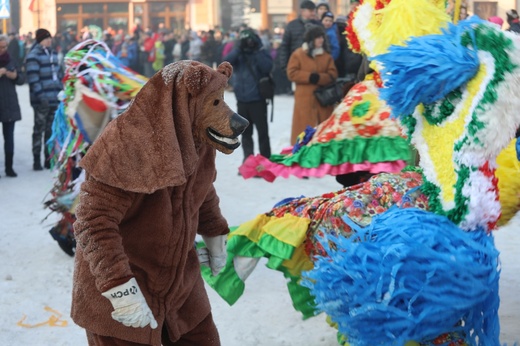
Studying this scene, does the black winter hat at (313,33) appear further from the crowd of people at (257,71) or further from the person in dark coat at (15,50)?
the person in dark coat at (15,50)

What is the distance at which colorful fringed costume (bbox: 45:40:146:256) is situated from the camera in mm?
5160

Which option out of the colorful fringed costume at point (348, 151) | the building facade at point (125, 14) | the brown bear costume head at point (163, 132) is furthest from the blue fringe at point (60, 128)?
the building facade at point (125, 14)

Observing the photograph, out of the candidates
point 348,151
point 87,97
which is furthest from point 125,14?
point 348,151

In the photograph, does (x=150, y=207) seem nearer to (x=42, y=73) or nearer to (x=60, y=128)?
(x=60, y=128)

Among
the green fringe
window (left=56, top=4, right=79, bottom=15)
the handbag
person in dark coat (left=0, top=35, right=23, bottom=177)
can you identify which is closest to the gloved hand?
the handbag

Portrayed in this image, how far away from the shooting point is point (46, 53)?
29.5 feet

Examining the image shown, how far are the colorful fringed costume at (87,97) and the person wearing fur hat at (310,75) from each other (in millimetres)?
3283

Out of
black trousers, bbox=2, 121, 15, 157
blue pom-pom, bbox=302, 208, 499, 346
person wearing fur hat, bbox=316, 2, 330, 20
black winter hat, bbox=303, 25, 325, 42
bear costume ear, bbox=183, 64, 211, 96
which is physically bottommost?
black trousers, bbox=2, 121, 15, 157

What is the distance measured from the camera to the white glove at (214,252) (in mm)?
3254

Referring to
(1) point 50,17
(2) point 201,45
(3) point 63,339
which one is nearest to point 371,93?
(3) point 63,339

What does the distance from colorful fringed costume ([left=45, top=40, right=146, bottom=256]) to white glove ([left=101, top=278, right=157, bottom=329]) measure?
8.54 feet

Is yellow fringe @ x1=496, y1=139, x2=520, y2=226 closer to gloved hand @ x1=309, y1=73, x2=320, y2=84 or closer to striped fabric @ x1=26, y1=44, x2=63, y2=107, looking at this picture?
gloved hand @ x1=309, y1=73, x2=320, y2=84

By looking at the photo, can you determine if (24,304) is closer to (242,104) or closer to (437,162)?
(437,162)

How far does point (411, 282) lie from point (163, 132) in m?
1.01
